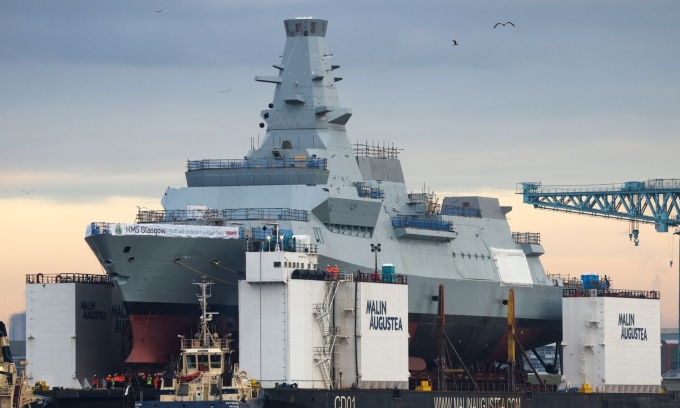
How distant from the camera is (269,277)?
9044 cm

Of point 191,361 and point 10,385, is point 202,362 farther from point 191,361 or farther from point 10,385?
point 10,385

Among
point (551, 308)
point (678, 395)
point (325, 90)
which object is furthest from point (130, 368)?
point (678, 395)

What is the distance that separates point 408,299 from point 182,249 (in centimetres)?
1487

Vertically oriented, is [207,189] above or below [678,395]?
above

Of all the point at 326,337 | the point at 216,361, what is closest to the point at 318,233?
the point at 326,337

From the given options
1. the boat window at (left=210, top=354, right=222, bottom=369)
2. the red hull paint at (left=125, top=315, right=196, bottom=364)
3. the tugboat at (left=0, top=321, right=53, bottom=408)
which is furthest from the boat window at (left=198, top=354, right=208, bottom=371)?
the red hull paint at (left=125, top=315, right=196, bottom=364)

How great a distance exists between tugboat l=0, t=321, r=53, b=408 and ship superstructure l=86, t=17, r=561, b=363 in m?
7.13

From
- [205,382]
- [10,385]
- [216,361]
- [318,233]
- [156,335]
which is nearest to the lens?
[205,382]

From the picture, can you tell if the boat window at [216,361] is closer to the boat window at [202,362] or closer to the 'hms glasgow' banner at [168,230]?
the boat window at [202,362]

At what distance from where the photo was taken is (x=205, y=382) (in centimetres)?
8450

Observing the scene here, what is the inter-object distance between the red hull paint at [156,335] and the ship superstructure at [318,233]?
50mm

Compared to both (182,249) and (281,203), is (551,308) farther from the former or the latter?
(182,249)

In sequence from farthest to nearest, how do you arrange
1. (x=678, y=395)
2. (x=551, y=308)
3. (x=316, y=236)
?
(x=678, y=395) < (x=551, y=308) < (x=316, y=236)

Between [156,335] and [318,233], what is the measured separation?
10.2 metres
